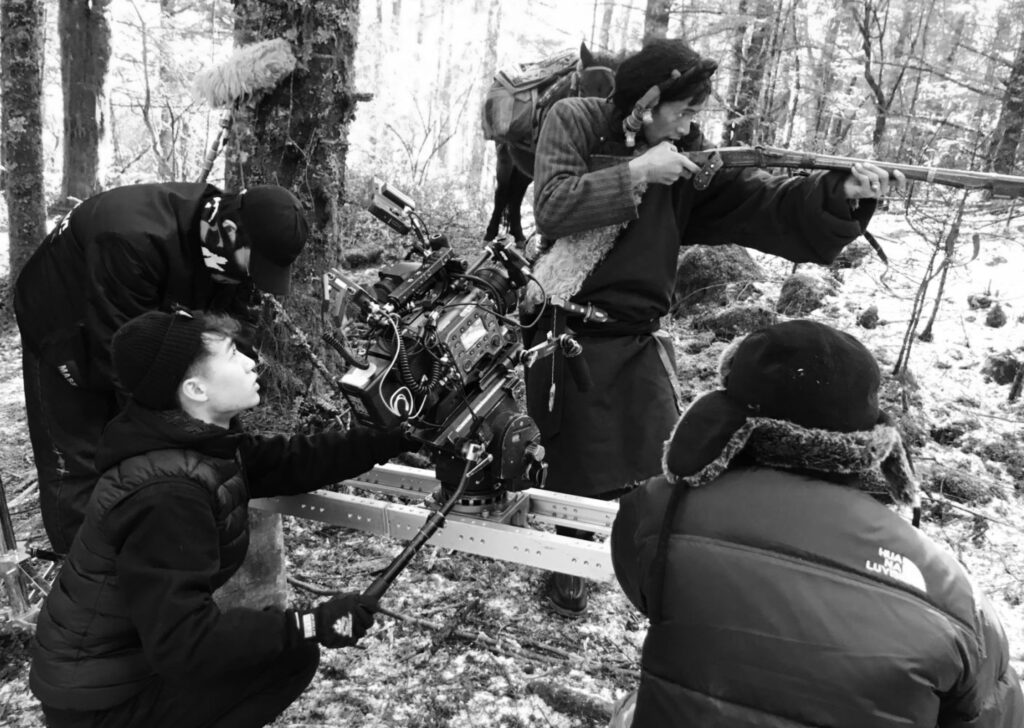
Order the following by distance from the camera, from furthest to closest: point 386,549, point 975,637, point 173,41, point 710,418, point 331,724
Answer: point 173,41
point 386,549
point 331,724
point 710,418
point 975,637

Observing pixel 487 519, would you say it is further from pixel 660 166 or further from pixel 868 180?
pixel 868 180

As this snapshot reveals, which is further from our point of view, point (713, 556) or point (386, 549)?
point (386, 549)

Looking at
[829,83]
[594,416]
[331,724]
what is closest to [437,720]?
[331,724]

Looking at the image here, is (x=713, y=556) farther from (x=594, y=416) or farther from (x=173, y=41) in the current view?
(x=173, y=41)

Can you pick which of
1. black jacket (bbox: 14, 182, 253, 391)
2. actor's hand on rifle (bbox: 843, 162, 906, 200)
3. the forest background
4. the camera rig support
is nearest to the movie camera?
the camera rig support

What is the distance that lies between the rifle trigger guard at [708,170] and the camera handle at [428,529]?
4.34 ft

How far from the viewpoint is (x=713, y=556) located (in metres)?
1.34

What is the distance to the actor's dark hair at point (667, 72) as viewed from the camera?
2363mm

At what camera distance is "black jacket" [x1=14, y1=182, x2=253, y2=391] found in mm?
2291

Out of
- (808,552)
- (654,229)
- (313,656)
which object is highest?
(654,229)

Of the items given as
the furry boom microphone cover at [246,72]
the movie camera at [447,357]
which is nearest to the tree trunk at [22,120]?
the furry boom microphone cover at [246,72]

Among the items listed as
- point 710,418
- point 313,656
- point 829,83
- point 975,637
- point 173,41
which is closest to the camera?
point 975,637

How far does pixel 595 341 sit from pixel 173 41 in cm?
1596

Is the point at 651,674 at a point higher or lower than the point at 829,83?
lower
